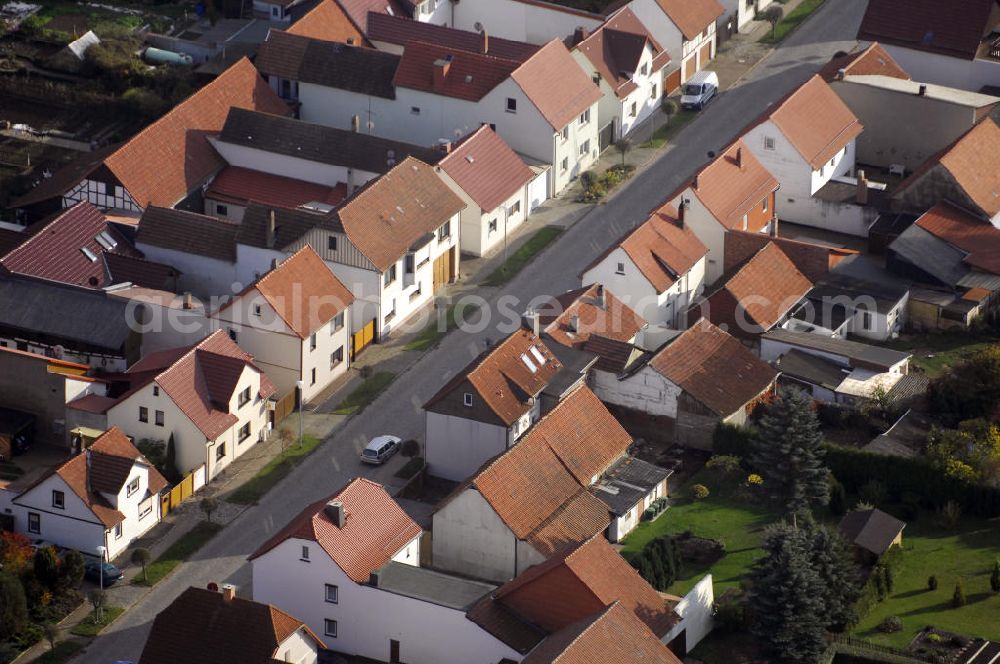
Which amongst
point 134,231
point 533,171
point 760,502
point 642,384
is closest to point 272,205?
point 134,231

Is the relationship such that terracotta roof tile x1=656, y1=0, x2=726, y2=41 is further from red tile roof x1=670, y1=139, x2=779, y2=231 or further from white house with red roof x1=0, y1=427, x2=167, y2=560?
white house with red roof x1=0, y1=427, x2=167, y2=560

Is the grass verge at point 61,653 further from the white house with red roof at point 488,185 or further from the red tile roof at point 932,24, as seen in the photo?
the red tile roof at point 932,24

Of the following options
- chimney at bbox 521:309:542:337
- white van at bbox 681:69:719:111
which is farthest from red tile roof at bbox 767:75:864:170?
chimney at bbox 521:309:542:337

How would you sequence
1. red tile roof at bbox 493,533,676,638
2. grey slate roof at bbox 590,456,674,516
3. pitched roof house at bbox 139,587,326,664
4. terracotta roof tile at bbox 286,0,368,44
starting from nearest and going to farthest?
pitched roof house at bbox 139,587,326,664
red tile roof at bbox 493,533,676,638
grey slate roof at bbox 590,456,674,516
terracotta roof tile at bbox 286,0,368,44

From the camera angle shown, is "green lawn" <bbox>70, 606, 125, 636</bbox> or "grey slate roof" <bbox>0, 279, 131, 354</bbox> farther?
"grey slate roof" <bbox>0, 279, 131, 354</bbox>

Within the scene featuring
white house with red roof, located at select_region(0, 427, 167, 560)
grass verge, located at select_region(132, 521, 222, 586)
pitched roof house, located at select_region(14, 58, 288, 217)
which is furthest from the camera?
pitched roof house, located at select_region(14, 58, 288, 217)

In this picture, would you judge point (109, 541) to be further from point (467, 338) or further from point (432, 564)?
point (467, 338)

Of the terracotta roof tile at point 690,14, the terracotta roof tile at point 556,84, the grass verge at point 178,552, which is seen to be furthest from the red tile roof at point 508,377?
the terracotta roof tile at point 690,14
